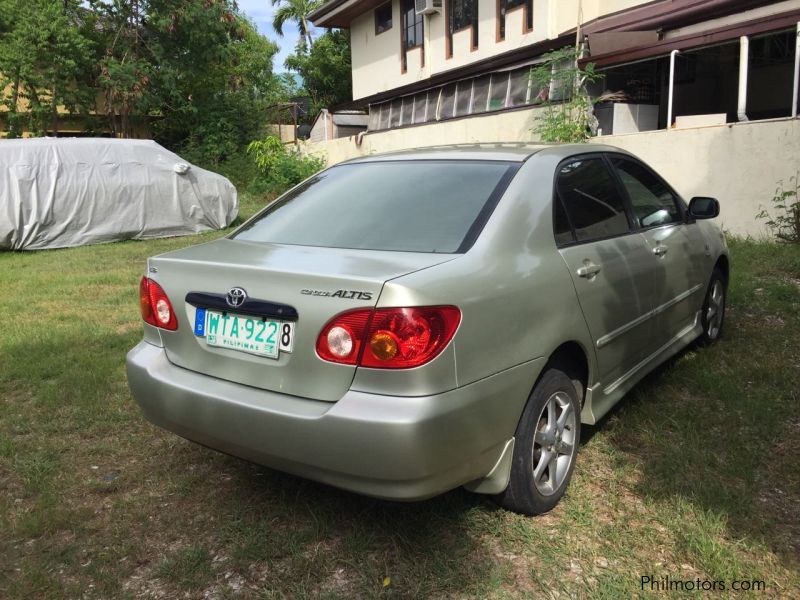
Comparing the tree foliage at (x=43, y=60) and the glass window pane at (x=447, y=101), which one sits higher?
the tree foliage at (x=43, y=60)

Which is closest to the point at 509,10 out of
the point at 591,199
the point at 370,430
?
the point at 591,199

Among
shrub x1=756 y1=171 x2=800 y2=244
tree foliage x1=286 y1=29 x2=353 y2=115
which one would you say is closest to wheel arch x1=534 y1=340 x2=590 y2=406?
shrub x1=756 y1=171 x2=800 y2=244

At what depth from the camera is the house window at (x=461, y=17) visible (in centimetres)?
1692

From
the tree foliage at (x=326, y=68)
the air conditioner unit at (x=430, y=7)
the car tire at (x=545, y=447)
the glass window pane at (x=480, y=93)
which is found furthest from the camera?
the tree foliage at (x=326, y=68)

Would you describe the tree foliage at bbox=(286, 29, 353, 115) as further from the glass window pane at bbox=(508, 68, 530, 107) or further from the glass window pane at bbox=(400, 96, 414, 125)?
the glass window pane at bbox=(508, 68, 530, 107)

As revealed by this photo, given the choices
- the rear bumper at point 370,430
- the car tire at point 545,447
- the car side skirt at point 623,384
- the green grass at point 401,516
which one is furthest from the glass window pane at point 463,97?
the rear bumper at point 370,430

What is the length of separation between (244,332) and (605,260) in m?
1.76

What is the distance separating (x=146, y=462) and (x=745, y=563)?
282cm

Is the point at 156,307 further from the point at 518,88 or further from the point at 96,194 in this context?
the point at 518,88

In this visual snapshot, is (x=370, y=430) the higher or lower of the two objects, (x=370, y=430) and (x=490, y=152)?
the lower

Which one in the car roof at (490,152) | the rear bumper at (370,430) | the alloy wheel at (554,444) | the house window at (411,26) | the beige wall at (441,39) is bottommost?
the alloy wheel at (554,444)

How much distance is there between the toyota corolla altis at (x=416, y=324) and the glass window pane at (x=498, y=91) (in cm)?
1263

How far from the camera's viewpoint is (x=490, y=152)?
3.29 m

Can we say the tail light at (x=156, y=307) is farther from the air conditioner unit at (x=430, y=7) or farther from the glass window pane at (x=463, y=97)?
the air conditioner unit at (x=430, y=7)
